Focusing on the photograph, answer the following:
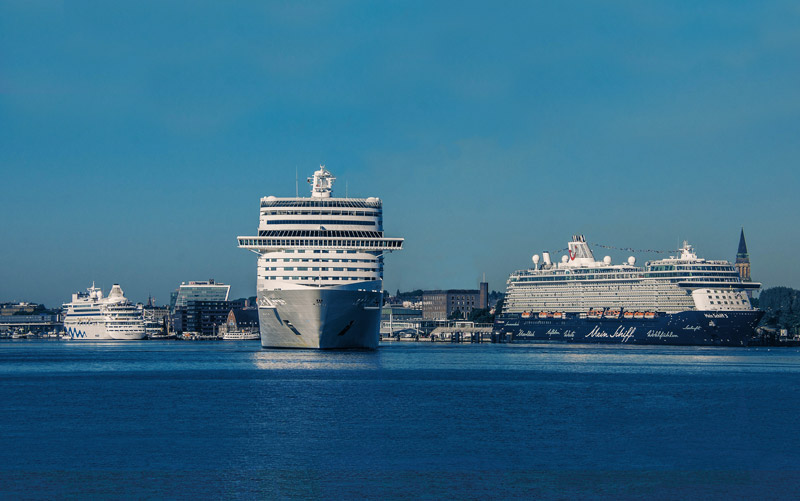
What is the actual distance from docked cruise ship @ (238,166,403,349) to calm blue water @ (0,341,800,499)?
47.1ft

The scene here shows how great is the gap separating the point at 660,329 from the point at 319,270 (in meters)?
65.6

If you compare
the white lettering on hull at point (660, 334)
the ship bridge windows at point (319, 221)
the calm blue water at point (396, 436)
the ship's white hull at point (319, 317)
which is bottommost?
the calm blue water at point (396, 436)

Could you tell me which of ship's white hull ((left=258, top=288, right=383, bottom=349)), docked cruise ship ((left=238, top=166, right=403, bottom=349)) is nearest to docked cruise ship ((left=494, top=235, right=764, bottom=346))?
docked cruise ship ((left=238, top=166, right=403, bottom=349))

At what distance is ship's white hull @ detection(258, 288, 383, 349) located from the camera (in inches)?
3317

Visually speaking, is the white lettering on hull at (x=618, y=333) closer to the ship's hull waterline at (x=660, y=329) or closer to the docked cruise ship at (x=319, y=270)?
the ship's hull waterline at (x=660, y=329)

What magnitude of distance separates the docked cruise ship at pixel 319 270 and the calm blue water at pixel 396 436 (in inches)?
565

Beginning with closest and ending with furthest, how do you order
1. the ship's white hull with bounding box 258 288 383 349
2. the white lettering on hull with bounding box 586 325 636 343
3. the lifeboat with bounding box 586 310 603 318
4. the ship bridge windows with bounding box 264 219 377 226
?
the ship's white hull with bounding box 258 288 383 349 → the ship bridge windows with bounding box 264 219 377 226 → the white lettering on hull with bounding box 586 325 636 343 → the lifeboat with bounding box 586 310 603 318

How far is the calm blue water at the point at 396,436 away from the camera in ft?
98.4

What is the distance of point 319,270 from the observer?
8731 cm

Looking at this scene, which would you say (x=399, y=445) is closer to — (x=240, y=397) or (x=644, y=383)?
(x=240, y=397)

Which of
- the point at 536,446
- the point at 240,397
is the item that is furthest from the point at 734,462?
the point at 240,397

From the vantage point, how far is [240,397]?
5378 centimetres

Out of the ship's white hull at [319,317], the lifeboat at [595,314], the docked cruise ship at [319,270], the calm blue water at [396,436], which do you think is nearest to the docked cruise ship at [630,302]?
the lifeboat at [595,314]

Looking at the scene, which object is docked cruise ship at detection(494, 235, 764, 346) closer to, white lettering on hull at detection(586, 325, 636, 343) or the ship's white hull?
white lettering on hull at detection(586, 325, 636, 343)
